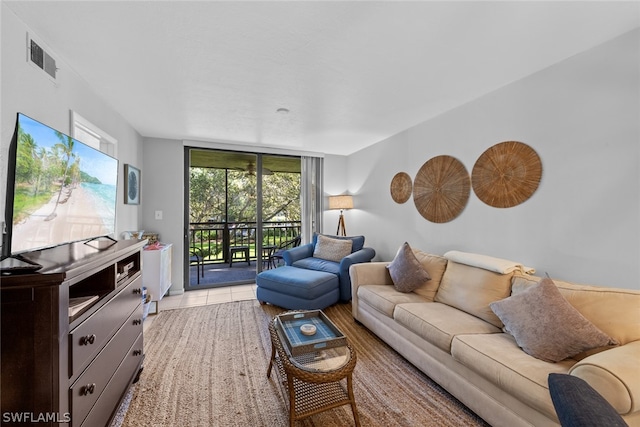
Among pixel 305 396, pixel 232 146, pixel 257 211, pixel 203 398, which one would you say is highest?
pixel 232 146

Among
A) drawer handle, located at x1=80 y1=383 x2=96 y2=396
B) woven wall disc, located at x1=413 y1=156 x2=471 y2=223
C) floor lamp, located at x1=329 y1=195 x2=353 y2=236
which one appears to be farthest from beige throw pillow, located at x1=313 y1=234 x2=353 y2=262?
drawer handle, located at x1=80 y1=383 x2=96 y2=396

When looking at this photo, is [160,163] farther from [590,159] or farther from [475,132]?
[590,159]

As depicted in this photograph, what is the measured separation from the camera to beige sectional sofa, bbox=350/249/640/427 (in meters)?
1.20

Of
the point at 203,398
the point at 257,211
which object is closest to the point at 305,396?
the point at 203,398

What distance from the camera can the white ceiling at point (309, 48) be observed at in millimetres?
1437

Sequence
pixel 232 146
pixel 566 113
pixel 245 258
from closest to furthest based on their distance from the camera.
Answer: pixel 566 113 → pixel 232 146 → pixel 245 258

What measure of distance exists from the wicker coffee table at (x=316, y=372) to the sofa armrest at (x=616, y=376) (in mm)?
1075

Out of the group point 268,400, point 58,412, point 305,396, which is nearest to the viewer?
point 58,412

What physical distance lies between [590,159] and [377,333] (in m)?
2.18

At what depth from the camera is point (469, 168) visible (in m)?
2.71

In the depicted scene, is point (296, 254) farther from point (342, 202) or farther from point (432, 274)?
point (432, 274)

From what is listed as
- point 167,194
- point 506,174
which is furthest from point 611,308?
point 167,194

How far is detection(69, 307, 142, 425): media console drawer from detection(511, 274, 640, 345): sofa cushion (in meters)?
2.63

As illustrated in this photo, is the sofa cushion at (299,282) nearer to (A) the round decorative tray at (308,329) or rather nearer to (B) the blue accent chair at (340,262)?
(B) the blue accent chair at (340,262)
